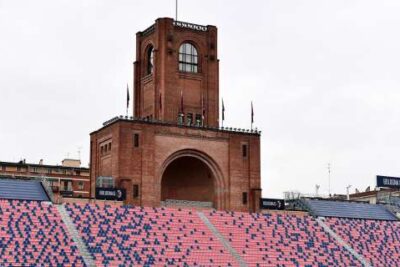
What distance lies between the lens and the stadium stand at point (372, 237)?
67.7 meters

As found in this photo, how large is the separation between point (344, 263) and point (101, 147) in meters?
24.7

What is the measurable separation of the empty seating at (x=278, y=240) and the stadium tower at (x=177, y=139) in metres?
5.22

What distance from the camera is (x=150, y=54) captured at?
3091 inches

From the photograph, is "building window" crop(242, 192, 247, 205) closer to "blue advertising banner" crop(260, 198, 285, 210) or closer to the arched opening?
"blue advertising banner" crop(260, 198, 285, 210)

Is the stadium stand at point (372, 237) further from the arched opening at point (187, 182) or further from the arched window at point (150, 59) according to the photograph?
the arched window at point (150, 59)

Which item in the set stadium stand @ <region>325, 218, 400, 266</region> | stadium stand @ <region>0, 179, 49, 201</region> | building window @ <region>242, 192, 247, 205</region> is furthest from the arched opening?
stadium stand @ <region>0, 179, 49, 201</region>

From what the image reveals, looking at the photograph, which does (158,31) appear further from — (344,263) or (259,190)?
(344,263)

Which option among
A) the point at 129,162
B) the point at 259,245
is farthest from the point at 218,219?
the point at 129,162

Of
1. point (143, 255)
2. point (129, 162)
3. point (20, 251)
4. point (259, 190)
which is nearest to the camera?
point (20, 251)

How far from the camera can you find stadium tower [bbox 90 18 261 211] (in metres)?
70.1

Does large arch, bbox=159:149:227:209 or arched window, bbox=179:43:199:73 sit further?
arched window, bbox=179:43:199:73

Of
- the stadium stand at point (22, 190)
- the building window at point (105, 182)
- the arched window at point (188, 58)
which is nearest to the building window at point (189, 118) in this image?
the arched window at point (188, 58)

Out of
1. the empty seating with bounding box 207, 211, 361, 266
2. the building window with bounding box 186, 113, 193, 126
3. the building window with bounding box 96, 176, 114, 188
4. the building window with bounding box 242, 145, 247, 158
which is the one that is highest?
the building window with bounding box 186, 113, 193, 126

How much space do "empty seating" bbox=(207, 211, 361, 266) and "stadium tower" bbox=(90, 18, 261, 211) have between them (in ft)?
17.1
